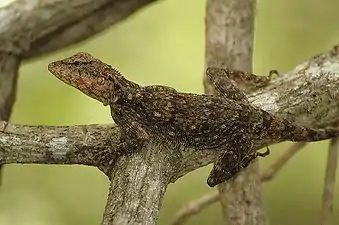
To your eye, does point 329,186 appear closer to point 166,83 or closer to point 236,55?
point 236,55

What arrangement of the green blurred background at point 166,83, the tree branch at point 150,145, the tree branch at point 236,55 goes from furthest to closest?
the green blurred background at point 166,83
the tree branch at point 236,55
the tree branch at point 150,145

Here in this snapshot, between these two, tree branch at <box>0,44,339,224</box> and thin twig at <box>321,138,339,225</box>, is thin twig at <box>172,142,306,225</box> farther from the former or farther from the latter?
tree branch at <box>0,44,339,224</box>

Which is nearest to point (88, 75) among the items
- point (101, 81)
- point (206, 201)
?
point (101, 81)

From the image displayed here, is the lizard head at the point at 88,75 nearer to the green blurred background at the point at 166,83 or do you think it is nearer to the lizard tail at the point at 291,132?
the lizard tail at the point at 291,132

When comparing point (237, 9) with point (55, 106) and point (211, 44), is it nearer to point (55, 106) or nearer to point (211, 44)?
point (211, 44)

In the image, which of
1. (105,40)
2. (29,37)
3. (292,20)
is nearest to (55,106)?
(105,40)

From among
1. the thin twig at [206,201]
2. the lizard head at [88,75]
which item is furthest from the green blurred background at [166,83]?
the lizard head at [88,75]

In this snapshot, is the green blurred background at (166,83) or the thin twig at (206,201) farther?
the green blurred background at (166,83)
